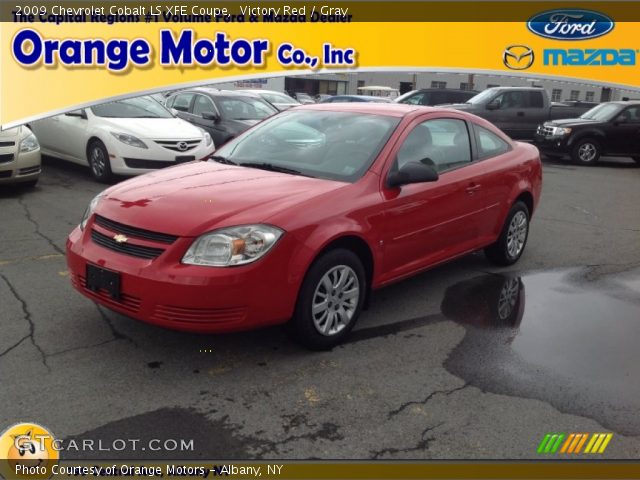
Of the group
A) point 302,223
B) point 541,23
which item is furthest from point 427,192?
point 541,23

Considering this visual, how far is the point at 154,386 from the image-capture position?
11.4 feet

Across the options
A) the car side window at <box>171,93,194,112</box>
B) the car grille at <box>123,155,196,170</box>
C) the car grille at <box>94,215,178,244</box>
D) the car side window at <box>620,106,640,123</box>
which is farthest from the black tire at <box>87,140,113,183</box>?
the car side window at <box>620,106,640,123</box>

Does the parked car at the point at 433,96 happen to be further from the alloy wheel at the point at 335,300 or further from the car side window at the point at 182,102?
the alloy wheel at the point at 335,300

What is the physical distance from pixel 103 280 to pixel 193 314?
0.65 metres

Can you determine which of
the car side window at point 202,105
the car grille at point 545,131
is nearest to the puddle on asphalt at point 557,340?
the car side window at point 202,105

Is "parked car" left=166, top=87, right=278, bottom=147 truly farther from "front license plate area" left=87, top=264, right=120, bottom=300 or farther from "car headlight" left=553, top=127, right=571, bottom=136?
"front license plate area" left=87, top=264, right=120, bottom=300

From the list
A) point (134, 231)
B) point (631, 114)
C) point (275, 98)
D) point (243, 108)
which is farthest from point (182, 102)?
point (631, 114)

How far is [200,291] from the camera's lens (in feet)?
11.2

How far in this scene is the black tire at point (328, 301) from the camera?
3.79 meters

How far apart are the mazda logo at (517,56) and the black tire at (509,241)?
1.31 meters

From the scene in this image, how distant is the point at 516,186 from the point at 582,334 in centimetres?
180

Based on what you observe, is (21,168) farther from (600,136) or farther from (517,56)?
(600,136)

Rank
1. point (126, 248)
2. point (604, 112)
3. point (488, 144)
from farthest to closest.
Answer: point (604, 112), point (488, 144), point (126, 248)

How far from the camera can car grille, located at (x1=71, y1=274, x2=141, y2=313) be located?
3.56 m
